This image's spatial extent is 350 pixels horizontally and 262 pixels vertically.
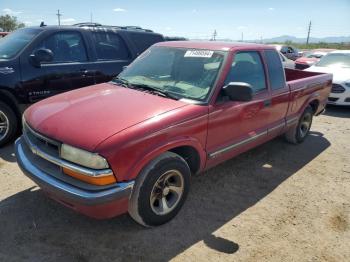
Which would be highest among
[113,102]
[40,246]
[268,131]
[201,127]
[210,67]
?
[210,67]

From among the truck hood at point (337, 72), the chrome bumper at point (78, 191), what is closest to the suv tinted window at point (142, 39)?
the chrome bumper at point (78, 191)

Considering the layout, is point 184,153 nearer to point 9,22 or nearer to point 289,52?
point 289,52

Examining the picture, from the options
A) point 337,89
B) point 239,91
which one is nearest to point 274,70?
point 239,91

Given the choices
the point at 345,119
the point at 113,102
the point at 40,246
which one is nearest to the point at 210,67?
the point at 113,102

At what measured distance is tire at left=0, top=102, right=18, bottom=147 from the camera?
5.11 metres

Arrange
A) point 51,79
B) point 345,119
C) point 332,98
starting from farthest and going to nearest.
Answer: point 332,98 → point 345,119 → point 51,79

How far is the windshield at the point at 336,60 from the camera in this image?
32.6 ft

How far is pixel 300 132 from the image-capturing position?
591cm

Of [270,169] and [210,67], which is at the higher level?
[210,67]

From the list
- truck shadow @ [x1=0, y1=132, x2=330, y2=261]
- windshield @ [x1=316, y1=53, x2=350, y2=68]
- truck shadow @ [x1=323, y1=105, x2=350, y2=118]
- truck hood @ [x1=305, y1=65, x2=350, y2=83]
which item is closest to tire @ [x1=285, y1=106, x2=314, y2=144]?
truck shadow @ [x1=0, y1=132, x2=330, y2=261]

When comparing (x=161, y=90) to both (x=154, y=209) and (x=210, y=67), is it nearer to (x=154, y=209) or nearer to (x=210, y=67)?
(x=210, y=67)

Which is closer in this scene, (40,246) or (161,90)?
(40,246)

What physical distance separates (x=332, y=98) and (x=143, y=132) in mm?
7435

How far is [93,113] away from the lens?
10.3 feet
